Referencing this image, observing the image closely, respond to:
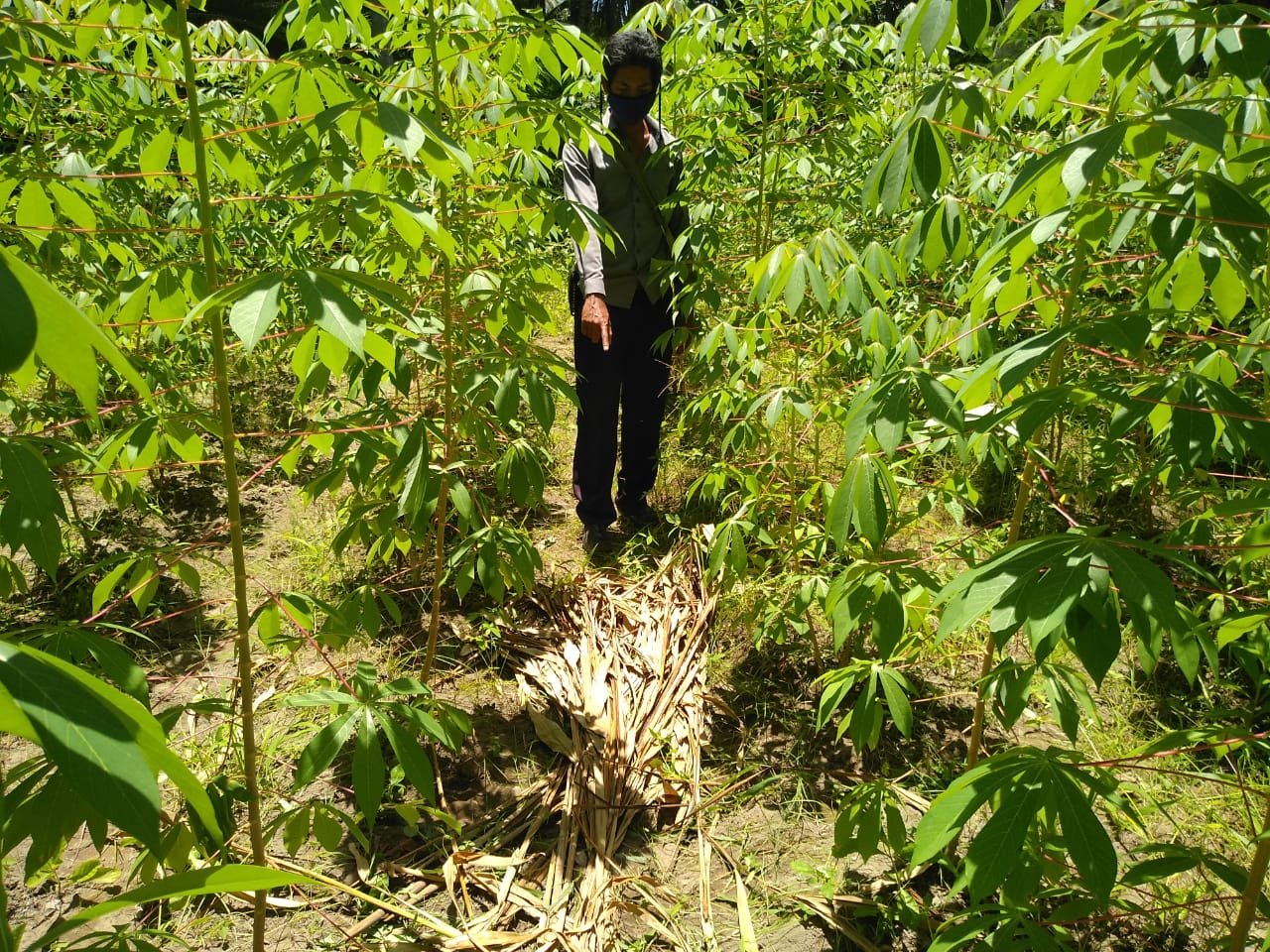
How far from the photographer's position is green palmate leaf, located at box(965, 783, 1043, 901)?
3.34ft

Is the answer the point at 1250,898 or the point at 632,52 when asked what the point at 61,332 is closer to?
the point at 1250,898

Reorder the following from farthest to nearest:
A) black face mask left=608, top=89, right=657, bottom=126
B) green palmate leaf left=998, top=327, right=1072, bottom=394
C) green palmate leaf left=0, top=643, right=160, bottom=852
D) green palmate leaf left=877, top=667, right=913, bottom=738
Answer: black face mask left=608, top=89, right=657, bottom=126
green palmate leaf left=877, top=667, right=913, bottom=738
green palmate leaf left=998, top=327, right=1072, bottom=394
green palmate leaf left=0, top=643, right=160, bottom=852

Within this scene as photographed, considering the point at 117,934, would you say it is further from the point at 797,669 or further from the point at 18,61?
the point at 797,669

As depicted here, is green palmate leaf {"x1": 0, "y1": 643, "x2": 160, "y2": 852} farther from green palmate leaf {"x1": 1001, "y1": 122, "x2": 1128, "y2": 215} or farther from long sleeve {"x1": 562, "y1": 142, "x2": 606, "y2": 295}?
long sleeve {"x1": 562, "y1": 142, "x2": 606, "y2": 295}

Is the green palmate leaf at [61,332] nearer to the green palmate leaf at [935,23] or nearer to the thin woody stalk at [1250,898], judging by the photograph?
the green palmate leaf at [935,23]

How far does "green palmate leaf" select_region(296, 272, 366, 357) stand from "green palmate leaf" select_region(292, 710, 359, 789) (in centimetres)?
77

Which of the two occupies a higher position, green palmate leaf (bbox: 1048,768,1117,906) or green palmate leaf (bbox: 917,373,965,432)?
green palmate leaf (bbox: 917,373,965,432)

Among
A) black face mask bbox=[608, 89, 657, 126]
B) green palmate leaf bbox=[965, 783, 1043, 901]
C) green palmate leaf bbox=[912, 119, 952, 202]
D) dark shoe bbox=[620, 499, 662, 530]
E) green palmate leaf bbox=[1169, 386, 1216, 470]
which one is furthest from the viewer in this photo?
dark shoe bbox=[620, 499, 662, 530]

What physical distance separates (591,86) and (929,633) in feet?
8.06

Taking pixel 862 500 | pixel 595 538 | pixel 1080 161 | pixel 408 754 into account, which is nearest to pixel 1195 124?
pixel 1080 161

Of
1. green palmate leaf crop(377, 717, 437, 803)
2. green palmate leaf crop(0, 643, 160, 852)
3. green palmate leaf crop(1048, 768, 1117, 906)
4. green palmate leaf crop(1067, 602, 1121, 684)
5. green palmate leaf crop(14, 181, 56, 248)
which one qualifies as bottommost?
green palmate leaf crop(377, 717, 437, 803)

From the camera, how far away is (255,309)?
97cm

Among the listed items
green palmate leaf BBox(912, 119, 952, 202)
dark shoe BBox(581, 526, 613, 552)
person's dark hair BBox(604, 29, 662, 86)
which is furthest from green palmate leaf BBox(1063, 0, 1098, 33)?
dark shoe BBox(581, 526, 613, 552)

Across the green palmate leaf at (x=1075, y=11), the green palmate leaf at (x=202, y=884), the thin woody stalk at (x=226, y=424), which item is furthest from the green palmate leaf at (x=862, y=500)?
the green palmate leaf at (x=202, y=884)
